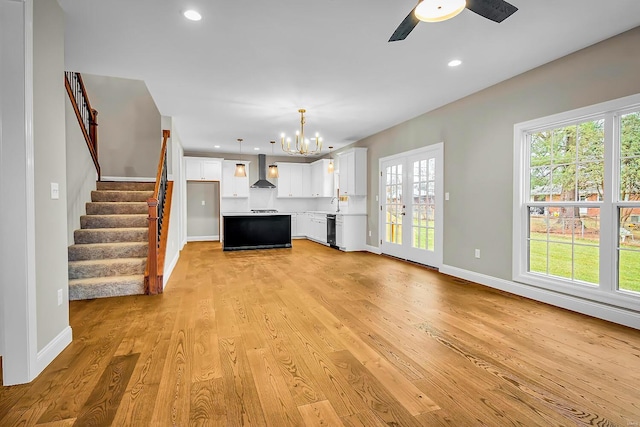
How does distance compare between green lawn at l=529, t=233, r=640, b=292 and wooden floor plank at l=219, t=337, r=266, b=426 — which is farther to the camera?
green lawn at l=529, t=233, r=640, b=292

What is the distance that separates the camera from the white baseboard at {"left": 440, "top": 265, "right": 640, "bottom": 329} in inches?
115

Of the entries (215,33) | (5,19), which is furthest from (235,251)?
(5,19)

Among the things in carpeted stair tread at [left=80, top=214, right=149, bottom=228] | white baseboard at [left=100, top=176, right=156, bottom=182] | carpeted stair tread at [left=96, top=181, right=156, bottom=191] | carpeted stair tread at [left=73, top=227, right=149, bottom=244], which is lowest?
carpeted stair tread at [left=73, top=227, right=149, bottom=244]

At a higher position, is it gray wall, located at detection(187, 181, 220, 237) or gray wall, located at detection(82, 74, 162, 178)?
gray wall, located at detection(82, 74, 162, 178)

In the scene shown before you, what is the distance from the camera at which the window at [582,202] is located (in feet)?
9.76

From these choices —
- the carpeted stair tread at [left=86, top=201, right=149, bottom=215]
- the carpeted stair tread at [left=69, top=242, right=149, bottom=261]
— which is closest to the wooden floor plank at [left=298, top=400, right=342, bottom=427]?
the carpeted stair tread at [left=69, top=242, right=149, bottom=261]

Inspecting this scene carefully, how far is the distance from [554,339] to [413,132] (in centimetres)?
409

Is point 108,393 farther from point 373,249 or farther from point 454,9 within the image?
point 373,249

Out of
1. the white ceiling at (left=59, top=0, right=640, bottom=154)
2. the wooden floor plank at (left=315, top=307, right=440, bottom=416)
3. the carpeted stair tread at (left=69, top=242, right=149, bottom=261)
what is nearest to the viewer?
the wooden floor plank at (left=315, top=307, right=440, bottom=416)

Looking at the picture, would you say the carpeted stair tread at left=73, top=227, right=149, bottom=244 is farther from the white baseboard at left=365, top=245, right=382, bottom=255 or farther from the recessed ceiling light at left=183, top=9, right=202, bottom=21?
the white baseboard at left=365, top=245, right=382, bottom=255

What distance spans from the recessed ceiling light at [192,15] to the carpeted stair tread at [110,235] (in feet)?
10.0

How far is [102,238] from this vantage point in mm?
4492

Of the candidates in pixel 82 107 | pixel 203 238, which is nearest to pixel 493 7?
pixel 82 107

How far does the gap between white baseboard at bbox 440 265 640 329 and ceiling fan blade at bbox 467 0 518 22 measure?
2820 millimetres
